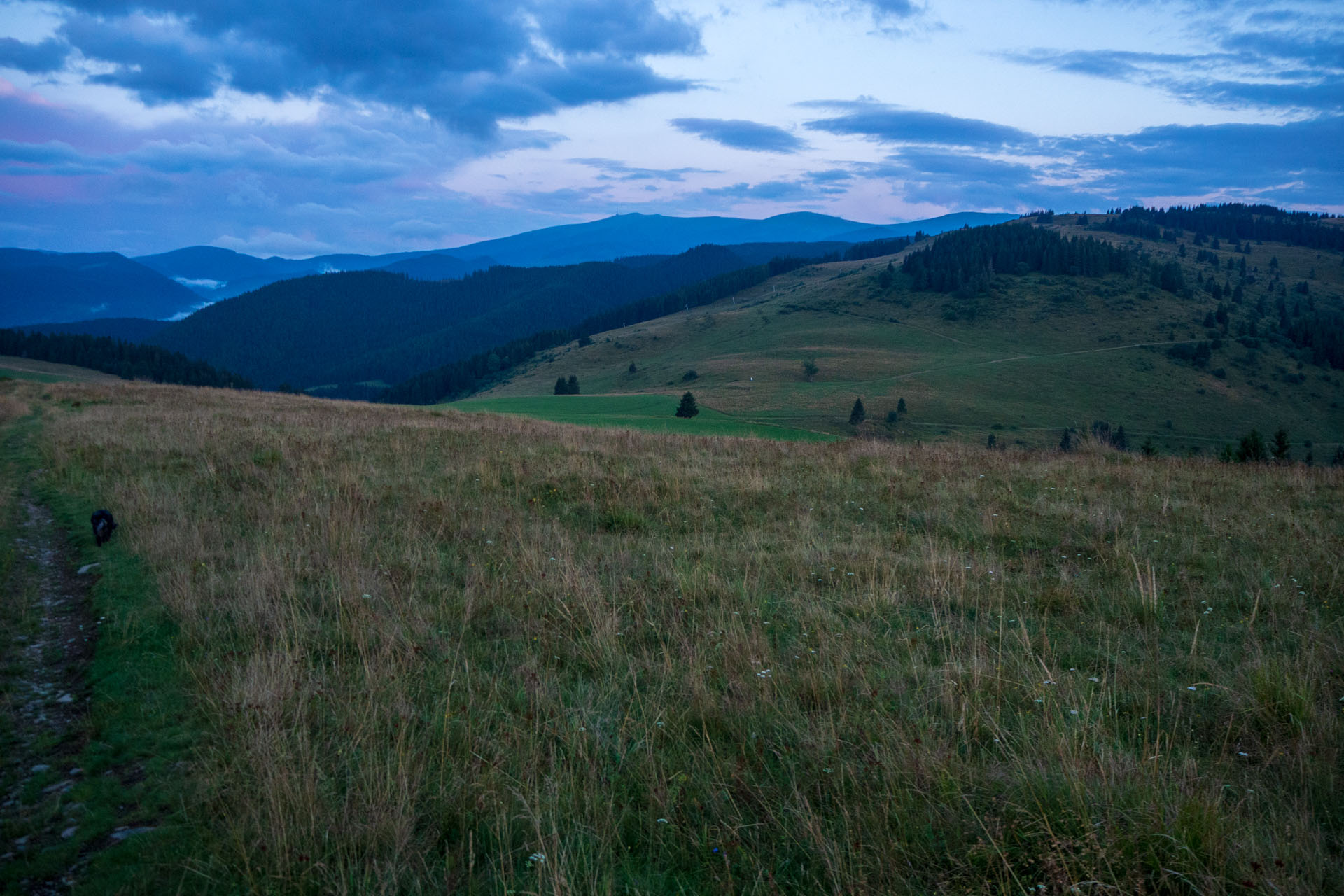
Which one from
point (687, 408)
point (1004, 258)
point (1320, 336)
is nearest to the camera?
point (687, 408)

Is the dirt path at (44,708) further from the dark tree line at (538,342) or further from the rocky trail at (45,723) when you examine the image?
the dark tree line at (538,342)

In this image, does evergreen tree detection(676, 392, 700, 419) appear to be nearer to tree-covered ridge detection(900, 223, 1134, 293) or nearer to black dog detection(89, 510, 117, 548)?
black dog detection(89, 510, 117, 548)

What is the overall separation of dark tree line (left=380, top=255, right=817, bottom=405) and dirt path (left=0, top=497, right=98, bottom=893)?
11319cm

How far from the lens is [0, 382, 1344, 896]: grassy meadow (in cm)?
264

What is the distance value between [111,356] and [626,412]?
329ft

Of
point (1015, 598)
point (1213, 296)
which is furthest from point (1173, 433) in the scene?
point (1015, 598)

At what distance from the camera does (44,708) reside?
4047 mm

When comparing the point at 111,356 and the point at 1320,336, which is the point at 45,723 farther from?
the point at 1320,336

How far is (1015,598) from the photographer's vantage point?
5.64 meters

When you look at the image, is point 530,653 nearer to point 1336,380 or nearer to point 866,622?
point 866,622

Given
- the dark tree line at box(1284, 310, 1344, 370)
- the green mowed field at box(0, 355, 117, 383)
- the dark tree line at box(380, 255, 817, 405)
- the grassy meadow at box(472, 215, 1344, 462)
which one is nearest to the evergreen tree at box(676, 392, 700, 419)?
the grassy meadow at box(472, 215, 1344, 462)

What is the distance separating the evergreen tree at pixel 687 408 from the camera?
53.7 metres

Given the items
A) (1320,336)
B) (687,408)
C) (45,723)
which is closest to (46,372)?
(687,408)

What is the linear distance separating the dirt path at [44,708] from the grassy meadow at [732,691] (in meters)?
0.26
